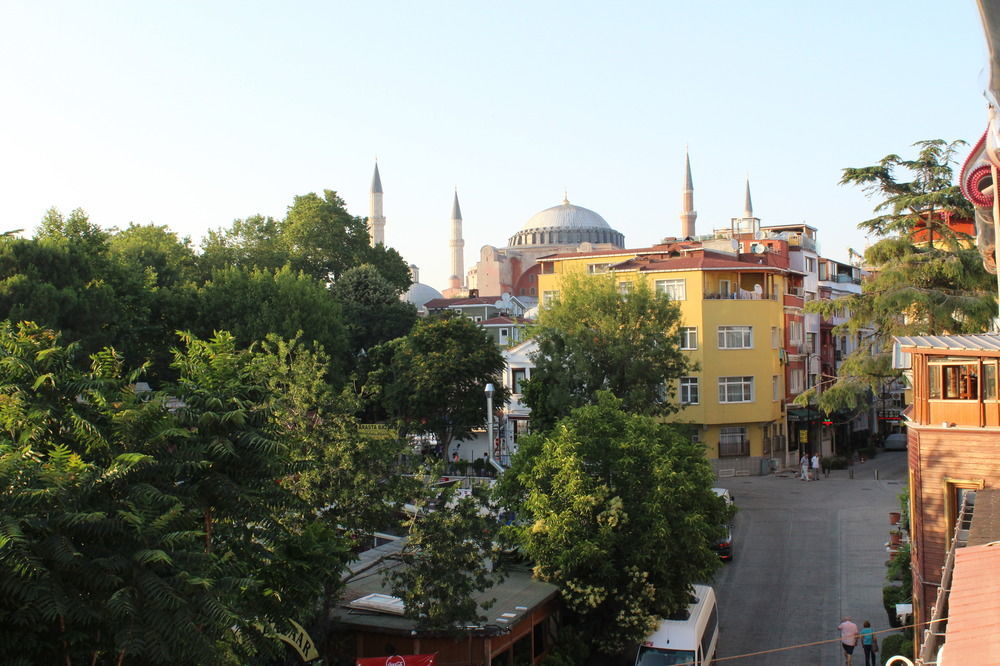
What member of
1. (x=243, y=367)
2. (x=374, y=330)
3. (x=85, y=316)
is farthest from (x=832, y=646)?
(x=374, y=330)

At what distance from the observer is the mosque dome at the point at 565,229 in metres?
115

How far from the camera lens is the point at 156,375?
35625 millimetres

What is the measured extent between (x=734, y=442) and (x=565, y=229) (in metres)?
76.4

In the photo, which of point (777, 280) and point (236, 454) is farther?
point (777, 280)

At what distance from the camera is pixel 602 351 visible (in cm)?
3173

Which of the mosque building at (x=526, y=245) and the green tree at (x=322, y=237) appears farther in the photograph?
the mosque building at (x=526, y=245)

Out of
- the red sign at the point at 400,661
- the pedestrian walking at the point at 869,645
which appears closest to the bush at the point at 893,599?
the pedestrian walking at the point at 869,645

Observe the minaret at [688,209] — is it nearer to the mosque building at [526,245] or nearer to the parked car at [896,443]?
the mosque building at [526,245]

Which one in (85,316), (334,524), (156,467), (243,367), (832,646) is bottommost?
(832,646)

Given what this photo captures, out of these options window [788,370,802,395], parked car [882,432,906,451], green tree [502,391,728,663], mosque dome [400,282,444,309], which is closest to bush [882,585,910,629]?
green tree [502,391,728,663]

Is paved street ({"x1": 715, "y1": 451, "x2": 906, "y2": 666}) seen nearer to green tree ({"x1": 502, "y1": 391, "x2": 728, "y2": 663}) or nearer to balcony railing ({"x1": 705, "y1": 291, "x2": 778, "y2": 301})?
A: green tree ({"x1": 502, "y1": 391, "x2": 728, "y2": 663})

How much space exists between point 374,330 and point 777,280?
20.5m

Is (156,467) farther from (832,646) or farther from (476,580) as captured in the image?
(832,646)

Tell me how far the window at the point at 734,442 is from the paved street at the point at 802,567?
168 cm
